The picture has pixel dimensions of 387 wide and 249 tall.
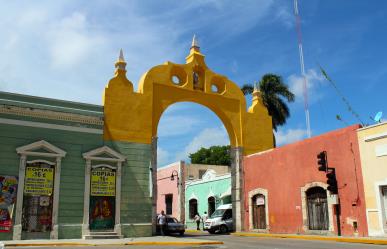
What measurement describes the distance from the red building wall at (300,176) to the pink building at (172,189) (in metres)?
12.0

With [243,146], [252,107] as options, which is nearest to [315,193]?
[243,146]

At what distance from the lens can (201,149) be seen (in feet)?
214

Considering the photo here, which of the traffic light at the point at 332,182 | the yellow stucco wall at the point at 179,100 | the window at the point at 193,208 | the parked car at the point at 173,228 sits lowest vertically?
the parked car at the point at 173,228

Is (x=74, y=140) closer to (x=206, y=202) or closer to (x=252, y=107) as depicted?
(x=252, y=107)

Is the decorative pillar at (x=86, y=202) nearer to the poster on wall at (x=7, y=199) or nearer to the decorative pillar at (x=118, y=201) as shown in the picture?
the decorative pillar at (x=118, y=201)

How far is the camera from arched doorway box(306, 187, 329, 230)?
21.8m

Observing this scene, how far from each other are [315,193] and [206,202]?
14.7 metres

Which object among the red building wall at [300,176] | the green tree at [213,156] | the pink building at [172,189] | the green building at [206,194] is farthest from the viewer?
the green tree at [213,156]

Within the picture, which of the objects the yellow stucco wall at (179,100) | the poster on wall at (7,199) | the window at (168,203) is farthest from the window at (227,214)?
the poster on wall at (7,199)

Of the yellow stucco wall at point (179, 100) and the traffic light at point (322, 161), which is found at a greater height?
the yellow stucco wall at point (179, 100)

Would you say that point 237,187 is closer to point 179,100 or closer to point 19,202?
point 179,100

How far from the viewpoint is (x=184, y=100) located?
25.9m

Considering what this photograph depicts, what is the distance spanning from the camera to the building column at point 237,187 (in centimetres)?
2700

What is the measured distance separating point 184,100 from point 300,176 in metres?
8.17
